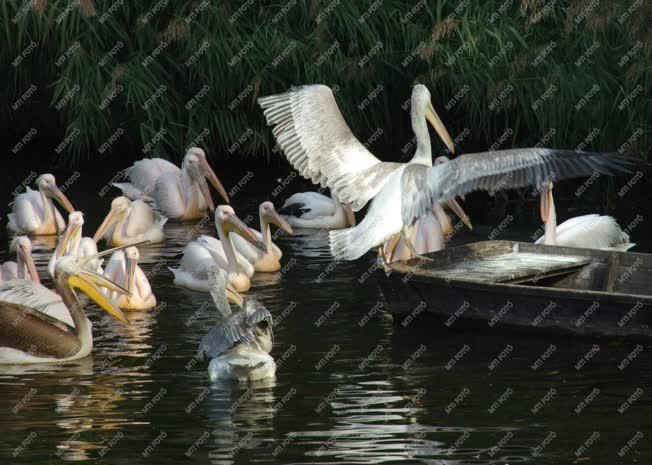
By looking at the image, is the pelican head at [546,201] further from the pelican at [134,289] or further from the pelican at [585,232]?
the pelican at [134,289]

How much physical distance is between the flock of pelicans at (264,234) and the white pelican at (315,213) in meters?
0.96

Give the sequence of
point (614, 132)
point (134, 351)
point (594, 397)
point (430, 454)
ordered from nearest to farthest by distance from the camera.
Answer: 1. point (430, 454)
2. point (594, 397)
3. point (134, 351)
4. point (614, 132)

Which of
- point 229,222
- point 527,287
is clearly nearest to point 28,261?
point 229,222

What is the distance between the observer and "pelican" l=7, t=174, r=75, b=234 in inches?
497

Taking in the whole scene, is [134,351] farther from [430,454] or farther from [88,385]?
[430,454]

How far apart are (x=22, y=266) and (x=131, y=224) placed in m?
2.49

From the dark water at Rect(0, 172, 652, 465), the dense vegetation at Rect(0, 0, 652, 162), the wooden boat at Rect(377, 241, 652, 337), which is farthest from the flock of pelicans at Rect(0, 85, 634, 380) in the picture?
the dense vegetation at Rect(0, 0, 652, 162)

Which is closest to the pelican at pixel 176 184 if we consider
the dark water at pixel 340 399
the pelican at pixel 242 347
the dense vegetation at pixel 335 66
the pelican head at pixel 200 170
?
the pelican head at pixel 200 170

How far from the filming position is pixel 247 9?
46.1ft

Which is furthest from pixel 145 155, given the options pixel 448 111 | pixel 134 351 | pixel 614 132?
pixel 134 351

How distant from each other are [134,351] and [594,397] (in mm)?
2596

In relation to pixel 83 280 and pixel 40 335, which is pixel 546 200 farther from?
pixel 40 335

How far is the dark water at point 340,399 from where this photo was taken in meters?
6.55

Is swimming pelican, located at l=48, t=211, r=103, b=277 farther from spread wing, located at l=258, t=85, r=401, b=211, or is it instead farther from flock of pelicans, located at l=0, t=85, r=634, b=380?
spread wing, located at l=258, t=85, r=401, b=211
